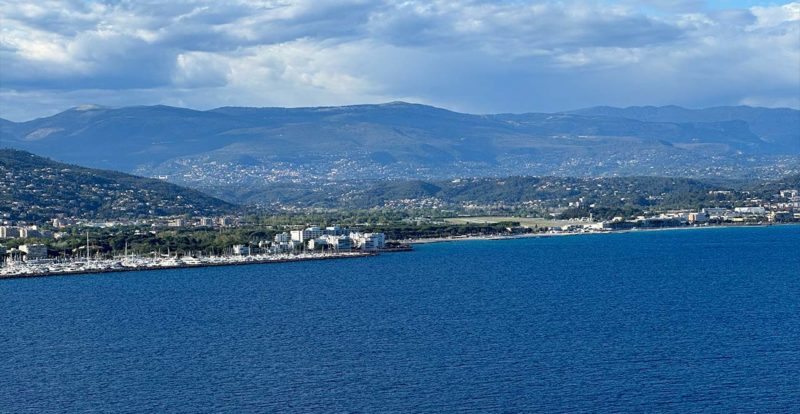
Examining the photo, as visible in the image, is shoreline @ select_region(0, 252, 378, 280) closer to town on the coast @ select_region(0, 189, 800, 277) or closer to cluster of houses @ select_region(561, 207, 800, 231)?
town on the coast @ select_region(0, 189, 800, 277)

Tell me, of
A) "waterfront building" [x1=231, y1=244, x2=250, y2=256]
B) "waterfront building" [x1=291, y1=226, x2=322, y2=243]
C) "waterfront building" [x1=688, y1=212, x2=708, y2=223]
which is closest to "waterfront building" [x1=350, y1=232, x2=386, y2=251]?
"waterfront building" [x1=291, y1=226, x2=322, y2=243]

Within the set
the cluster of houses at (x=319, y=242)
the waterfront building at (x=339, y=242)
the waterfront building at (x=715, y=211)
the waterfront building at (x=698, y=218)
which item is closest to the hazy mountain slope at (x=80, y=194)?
the cluster of houses at (x=319, y=242)

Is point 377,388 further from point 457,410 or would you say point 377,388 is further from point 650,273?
point 650,273

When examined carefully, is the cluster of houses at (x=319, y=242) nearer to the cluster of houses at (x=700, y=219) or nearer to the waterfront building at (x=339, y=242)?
the waterfront building at (x=339, y=242)

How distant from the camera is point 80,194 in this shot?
100562mm

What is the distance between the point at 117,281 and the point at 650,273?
2195 centimetres

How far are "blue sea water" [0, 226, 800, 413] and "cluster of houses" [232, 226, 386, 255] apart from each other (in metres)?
15.7

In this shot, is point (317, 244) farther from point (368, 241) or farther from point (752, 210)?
point (752, 210)

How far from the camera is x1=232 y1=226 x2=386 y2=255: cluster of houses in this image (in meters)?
68.6

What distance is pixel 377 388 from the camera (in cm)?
2459

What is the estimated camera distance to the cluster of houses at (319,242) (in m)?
68.6

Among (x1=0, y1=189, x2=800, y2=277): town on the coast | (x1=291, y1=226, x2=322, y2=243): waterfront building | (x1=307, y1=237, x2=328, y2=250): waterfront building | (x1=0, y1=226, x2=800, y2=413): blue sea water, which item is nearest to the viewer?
(x1=0, y1=226, x2=800, y2=413): blue sea water

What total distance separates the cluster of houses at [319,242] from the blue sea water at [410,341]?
15698 millimetres

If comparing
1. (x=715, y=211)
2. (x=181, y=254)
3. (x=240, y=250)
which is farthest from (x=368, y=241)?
(x=715, y=211)
